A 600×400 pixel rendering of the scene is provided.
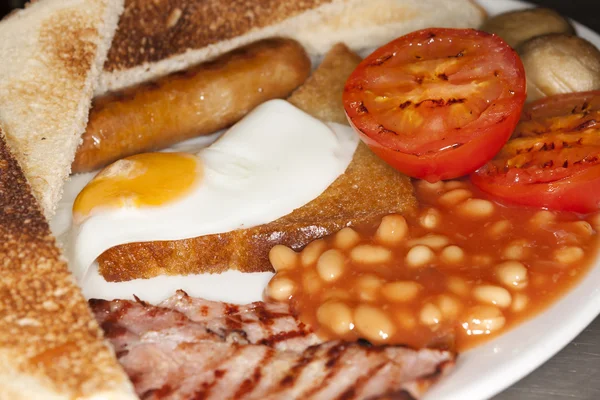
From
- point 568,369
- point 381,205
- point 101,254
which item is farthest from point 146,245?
point 568,369

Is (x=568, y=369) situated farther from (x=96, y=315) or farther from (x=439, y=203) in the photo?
(x=96, y=315)

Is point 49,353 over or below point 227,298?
over

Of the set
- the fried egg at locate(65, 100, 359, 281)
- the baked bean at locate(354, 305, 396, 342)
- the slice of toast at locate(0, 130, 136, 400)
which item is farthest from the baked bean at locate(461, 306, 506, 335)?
the slice of toast at locate(0, 130, 136, 400)

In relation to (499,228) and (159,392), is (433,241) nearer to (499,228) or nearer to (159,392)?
(499,228)

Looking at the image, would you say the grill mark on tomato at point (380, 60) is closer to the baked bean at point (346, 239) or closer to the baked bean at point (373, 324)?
the baked bean at point (346, 239)

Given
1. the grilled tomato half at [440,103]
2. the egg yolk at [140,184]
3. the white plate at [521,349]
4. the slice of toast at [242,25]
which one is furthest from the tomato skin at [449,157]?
the slice of toast at [242,25]

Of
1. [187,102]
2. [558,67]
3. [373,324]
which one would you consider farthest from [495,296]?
[187,102]
